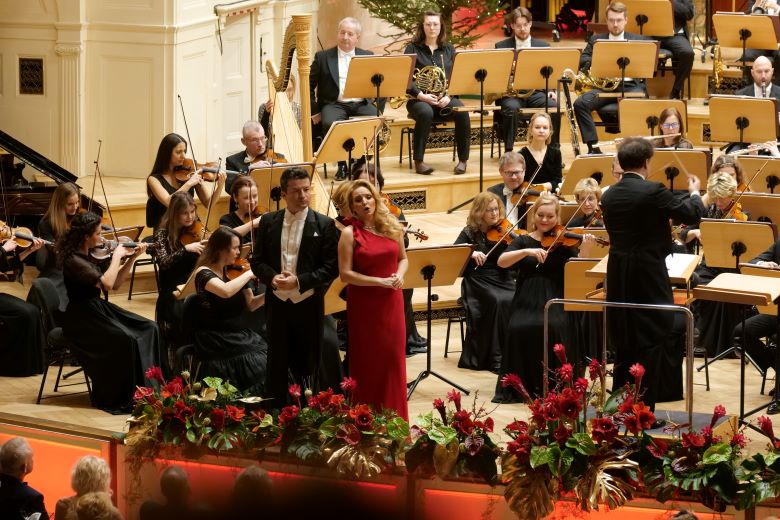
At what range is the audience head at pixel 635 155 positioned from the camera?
21.6 feet

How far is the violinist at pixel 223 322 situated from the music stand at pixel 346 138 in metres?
1.20

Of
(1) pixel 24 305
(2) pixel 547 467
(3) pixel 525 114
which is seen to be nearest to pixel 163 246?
(1) pixel 24 305

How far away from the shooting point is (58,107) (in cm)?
1023

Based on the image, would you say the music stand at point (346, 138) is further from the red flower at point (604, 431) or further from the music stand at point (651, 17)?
the music stand at point (651, 17)

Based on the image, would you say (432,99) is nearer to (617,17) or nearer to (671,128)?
(617,17)

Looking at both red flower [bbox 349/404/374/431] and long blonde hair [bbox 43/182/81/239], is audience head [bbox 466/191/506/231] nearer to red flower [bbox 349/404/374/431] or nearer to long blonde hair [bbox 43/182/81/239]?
long blonde hair [bbox 43/182/81/239]

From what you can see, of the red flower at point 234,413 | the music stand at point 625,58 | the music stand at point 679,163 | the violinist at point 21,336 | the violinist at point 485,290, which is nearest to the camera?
the red flower at point 234,413

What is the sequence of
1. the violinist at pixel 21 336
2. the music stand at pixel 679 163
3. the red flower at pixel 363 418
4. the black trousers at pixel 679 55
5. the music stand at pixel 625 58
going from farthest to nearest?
the black trousers at pixel 679 55, the music stand at pixel 625 58, the music stand at pixel 679 163, the violinist at pixel 21 336, the red flower at pixel 363 418

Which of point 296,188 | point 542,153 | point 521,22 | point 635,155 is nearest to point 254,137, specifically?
point 542,153

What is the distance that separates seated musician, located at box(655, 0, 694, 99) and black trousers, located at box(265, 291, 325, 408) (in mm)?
5897

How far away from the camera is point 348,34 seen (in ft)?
33.2

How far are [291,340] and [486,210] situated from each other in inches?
68.9

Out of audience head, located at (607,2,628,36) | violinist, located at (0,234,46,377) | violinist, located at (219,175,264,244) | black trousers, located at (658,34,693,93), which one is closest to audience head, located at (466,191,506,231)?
violinist, located at (219,175,264,244)

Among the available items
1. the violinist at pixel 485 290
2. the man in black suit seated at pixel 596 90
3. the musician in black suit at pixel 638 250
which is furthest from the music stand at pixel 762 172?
the musician in black suit at pixel 638 250
